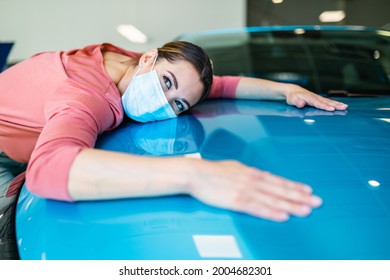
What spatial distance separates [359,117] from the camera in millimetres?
1293

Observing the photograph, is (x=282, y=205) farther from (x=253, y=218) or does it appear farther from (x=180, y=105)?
(x=180, y=105)

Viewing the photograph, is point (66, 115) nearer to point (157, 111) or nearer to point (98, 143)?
point (98, 143)

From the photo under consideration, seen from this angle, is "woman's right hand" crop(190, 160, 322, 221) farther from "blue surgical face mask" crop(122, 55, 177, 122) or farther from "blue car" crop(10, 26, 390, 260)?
"blue surgical face mask" crop(122, 55, 177, 122)

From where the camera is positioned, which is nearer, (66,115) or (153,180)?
(153,180)

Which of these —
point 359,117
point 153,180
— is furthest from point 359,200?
point 359,117

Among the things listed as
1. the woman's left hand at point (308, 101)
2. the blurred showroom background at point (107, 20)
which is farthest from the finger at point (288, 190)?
the blurred showroom background at point (107, 20)

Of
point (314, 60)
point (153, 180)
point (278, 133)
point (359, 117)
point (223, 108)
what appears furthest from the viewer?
point (314, 60)

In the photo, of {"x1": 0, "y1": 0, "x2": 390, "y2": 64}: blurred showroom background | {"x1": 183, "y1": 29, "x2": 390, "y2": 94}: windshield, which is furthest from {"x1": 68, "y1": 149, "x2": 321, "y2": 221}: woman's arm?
{"x1": 0, "y1": 0, "x2": 390, "y2": 64}: blurred showroom background

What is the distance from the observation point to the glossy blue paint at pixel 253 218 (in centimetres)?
70

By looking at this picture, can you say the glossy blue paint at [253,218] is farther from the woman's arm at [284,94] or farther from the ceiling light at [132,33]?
the ceiling light at [132,33]

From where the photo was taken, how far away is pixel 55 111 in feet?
3.28
